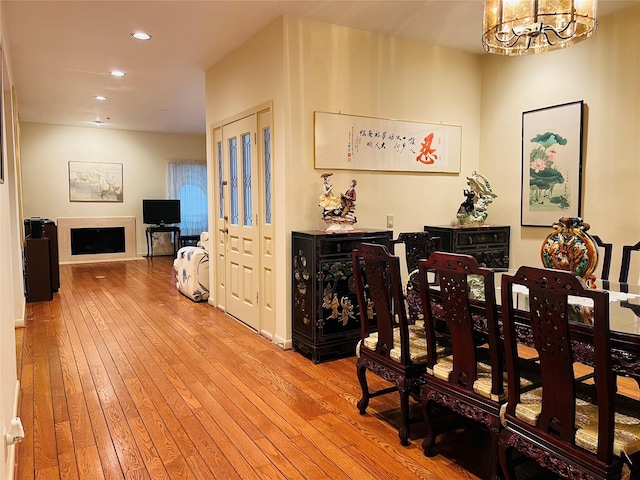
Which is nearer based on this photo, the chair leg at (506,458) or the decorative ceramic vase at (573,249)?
the chair leg at (506,458)

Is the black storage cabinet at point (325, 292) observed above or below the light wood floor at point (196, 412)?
above

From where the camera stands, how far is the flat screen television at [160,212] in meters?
10.0

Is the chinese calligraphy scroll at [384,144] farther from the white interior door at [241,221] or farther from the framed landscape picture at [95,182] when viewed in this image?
the framed landscape picture at [95,182]

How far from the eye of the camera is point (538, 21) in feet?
8.16

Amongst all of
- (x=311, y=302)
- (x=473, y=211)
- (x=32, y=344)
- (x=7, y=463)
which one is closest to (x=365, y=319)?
(x=311, y=302)

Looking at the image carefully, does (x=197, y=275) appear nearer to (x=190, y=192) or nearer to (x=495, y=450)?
(x=495, y=450)

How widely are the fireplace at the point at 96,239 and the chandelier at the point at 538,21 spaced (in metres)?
8.94

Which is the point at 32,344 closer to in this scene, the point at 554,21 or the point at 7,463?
the point at 7,463

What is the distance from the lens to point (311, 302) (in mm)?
3777

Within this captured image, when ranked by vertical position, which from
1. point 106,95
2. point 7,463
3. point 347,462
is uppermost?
point 106,95

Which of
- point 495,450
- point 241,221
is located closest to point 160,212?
point 241,221

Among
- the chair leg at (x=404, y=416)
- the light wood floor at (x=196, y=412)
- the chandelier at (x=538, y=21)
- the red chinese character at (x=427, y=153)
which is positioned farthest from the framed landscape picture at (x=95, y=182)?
the chair leg at (x=404, y=416)

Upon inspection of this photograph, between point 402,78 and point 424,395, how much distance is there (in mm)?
3178

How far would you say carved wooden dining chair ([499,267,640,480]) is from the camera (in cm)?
157
